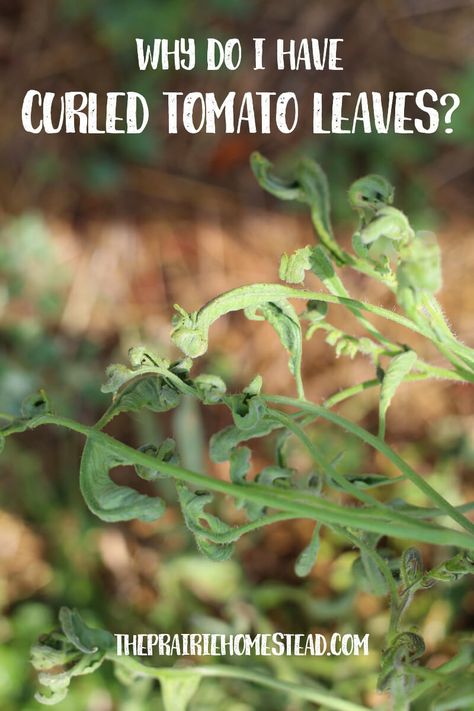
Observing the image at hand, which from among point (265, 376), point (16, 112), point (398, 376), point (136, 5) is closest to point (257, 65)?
point (136, 5)

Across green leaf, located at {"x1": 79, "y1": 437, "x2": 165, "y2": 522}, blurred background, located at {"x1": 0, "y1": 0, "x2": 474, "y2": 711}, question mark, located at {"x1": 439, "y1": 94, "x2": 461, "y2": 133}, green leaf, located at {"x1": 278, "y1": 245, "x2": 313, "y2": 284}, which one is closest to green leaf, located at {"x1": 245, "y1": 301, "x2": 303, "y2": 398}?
green leaf, located at {"x1": 278, "y1": 245, "x2": 313, "y2": 284}

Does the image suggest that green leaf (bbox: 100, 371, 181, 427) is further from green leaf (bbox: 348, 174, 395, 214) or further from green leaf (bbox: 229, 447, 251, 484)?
green leaf (bbox: 348, 174, 395, 214)

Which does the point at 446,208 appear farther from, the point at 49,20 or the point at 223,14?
the point at 49,20

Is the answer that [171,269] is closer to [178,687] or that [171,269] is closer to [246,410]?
[178,687]

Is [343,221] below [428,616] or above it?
above

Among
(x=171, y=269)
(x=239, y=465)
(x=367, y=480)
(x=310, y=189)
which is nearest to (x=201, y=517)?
(x=239, y=465)

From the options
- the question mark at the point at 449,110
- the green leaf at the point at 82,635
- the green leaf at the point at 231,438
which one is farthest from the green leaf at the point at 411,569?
the question mark at the point at 449,110
